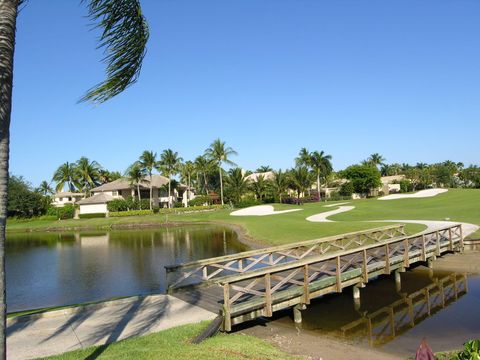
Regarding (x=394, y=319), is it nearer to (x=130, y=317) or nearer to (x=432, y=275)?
(x=432, y=275)

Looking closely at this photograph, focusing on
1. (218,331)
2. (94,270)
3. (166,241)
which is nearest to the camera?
(218,331)

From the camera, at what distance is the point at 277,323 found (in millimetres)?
12242

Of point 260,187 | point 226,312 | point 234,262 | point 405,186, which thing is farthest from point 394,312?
point 405,186

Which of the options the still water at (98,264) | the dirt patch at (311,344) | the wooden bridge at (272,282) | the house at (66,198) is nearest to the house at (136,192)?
the house at (66,198)

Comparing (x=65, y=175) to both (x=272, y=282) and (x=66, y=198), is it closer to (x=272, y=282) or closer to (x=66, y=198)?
(x=66, y=198)

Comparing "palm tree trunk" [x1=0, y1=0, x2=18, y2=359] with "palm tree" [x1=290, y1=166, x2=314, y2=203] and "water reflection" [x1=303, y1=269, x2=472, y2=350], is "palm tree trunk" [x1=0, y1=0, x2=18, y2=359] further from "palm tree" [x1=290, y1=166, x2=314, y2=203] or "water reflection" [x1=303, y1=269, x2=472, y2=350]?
"palm tree" [x1=290, y1=166, x2=314, y2=203]

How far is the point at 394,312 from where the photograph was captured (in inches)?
535

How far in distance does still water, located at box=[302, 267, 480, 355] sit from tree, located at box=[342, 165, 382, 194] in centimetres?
6779

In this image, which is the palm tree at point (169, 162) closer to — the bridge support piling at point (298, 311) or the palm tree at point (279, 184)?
the palm tree at point (279, 184)

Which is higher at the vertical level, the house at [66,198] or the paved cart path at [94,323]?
the house at [66,198]

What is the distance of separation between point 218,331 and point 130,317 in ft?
8.13

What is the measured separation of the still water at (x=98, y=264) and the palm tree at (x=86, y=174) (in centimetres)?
5179

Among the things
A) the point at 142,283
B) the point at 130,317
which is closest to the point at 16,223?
the point at 142,283

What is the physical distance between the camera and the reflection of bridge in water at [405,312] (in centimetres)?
1155
